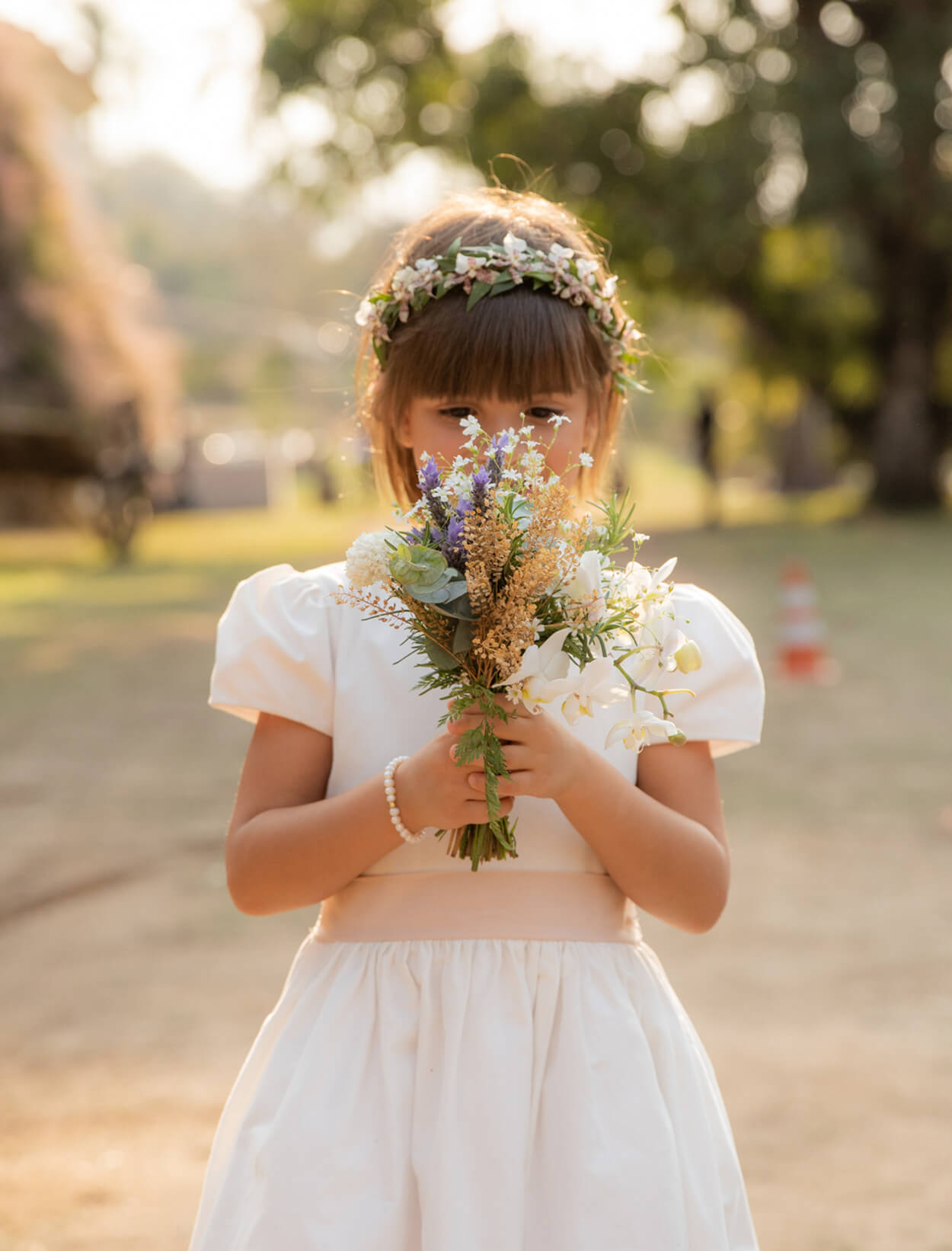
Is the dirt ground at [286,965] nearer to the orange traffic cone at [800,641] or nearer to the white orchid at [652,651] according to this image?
the orange traffic cone at [800,641]

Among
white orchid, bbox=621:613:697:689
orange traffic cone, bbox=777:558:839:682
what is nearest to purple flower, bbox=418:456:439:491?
white orchid, bbox=621:613:697:689

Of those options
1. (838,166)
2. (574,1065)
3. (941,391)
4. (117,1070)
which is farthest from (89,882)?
(941,391)

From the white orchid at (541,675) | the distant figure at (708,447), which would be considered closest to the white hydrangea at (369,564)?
the white orchid at (541,675)

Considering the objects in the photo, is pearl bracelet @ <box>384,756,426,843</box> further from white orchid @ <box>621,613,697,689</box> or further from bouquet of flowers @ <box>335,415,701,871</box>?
white orchid @ <box>621,613,697,689</box>

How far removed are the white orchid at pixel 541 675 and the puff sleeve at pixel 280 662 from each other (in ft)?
1.40

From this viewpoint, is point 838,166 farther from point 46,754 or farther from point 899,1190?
point 899,1190

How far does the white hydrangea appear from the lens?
1.46 metres

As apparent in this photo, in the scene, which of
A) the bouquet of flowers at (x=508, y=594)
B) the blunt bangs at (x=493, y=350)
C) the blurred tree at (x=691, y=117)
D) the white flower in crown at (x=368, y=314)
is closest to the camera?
the bouquet of flowers at (x=508, y=594)

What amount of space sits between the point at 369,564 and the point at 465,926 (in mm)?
536

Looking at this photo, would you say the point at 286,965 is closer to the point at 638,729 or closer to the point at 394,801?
the point at 394,801

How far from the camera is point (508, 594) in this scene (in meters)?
1.42

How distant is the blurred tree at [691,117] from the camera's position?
62.5ft

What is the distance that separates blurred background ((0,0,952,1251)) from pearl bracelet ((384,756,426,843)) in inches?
19.5

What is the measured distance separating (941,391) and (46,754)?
24468 millimetres
